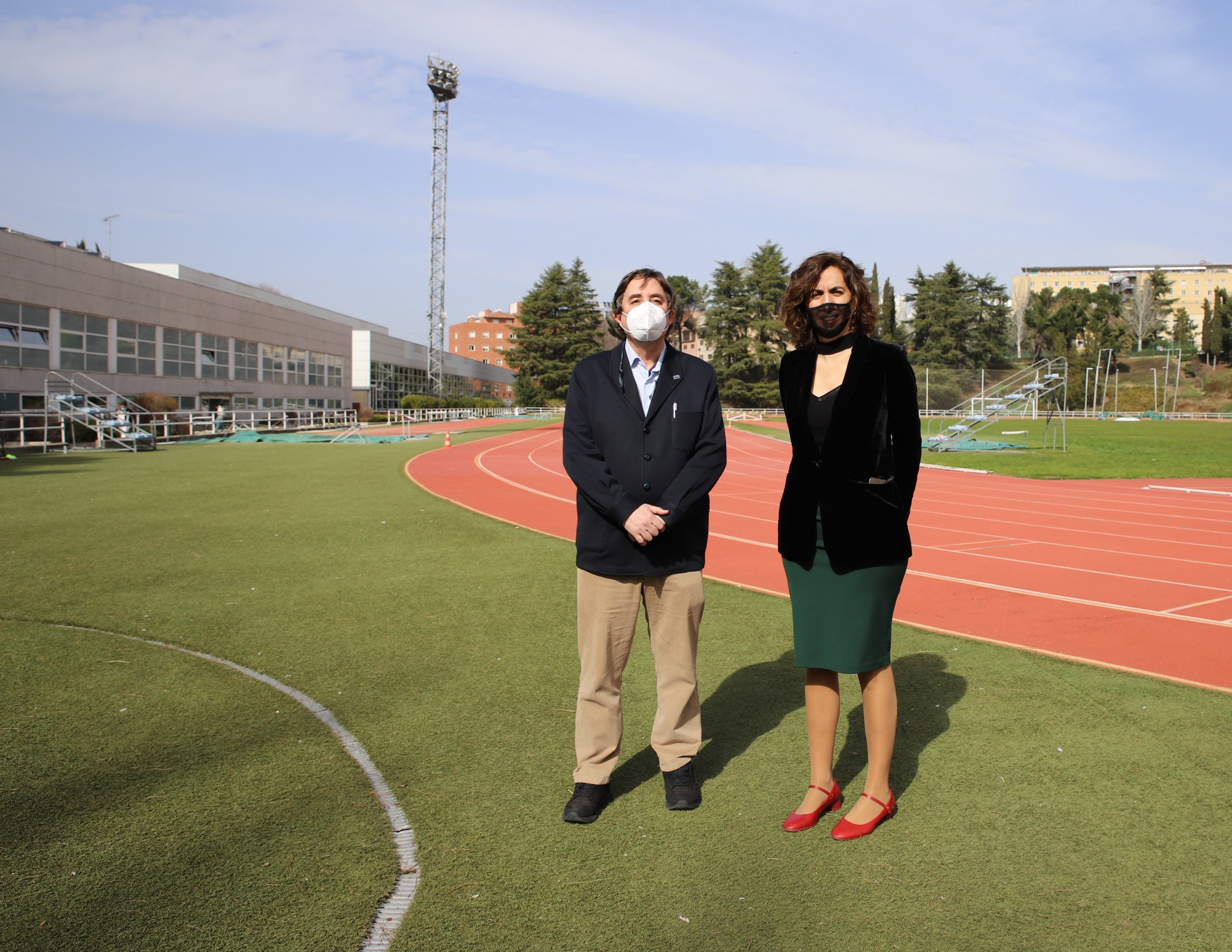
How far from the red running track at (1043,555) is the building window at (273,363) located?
30.9 metres

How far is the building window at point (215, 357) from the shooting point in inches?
1576

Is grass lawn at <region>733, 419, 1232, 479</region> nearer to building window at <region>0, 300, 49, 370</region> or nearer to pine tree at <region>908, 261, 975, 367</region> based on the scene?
building window at <region>0, 300, 49, 370</region>

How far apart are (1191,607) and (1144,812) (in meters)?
4.32

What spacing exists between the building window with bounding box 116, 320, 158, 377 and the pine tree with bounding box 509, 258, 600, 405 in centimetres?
5457

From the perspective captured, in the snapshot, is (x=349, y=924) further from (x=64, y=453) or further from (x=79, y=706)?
(x=64, y=453)

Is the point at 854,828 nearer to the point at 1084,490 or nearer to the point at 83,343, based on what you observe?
the point at 1084,490

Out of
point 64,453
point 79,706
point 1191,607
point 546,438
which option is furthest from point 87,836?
point 546,438

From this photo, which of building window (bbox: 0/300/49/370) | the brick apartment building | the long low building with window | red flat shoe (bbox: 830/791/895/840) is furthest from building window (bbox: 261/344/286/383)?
the brick apartment building

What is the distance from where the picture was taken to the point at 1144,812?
3451 millimetres

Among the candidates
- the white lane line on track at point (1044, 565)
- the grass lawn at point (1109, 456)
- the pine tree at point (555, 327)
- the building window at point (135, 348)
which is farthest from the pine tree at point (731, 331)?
the white lane line on track at point (1044, 565)

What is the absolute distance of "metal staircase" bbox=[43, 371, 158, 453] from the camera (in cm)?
2597

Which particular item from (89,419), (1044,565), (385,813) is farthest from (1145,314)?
(385,813)

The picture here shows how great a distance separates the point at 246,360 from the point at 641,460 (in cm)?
4491

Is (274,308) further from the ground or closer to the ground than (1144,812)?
further from the ground
